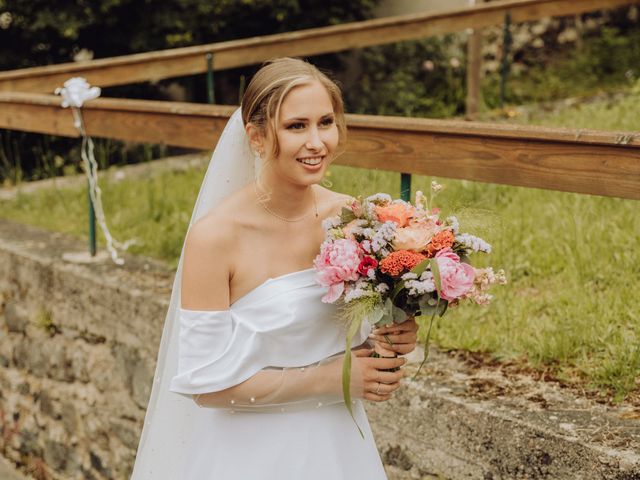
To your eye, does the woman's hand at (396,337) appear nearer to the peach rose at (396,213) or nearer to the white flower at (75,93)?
the peach rose at (396,213)

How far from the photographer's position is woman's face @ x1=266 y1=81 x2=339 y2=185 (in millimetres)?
2213

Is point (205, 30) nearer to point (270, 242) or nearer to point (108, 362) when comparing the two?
point (108, 362)

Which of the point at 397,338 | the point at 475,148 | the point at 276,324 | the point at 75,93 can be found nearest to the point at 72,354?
the point at 75,93

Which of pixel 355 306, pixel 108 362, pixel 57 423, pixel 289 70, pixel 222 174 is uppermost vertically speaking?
pixel 289 70

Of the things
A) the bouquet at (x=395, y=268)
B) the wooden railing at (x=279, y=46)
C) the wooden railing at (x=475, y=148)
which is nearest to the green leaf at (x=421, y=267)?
the bouquet at (x=395, y=268)

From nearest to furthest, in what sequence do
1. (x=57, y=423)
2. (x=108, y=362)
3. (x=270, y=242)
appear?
(x=270, y=242), (x=108, y=362), (x=57, y=423)

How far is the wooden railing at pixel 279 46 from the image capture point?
612 cm

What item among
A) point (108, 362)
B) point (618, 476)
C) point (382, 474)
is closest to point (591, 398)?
point (618, 476)

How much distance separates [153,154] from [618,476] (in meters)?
7.23

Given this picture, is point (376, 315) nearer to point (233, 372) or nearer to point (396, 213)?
point (396, 213)

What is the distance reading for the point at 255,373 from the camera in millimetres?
2328

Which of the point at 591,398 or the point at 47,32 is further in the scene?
the point at 47,32

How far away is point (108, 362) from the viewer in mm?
4770

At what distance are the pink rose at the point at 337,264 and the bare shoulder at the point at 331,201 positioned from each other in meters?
0.28
